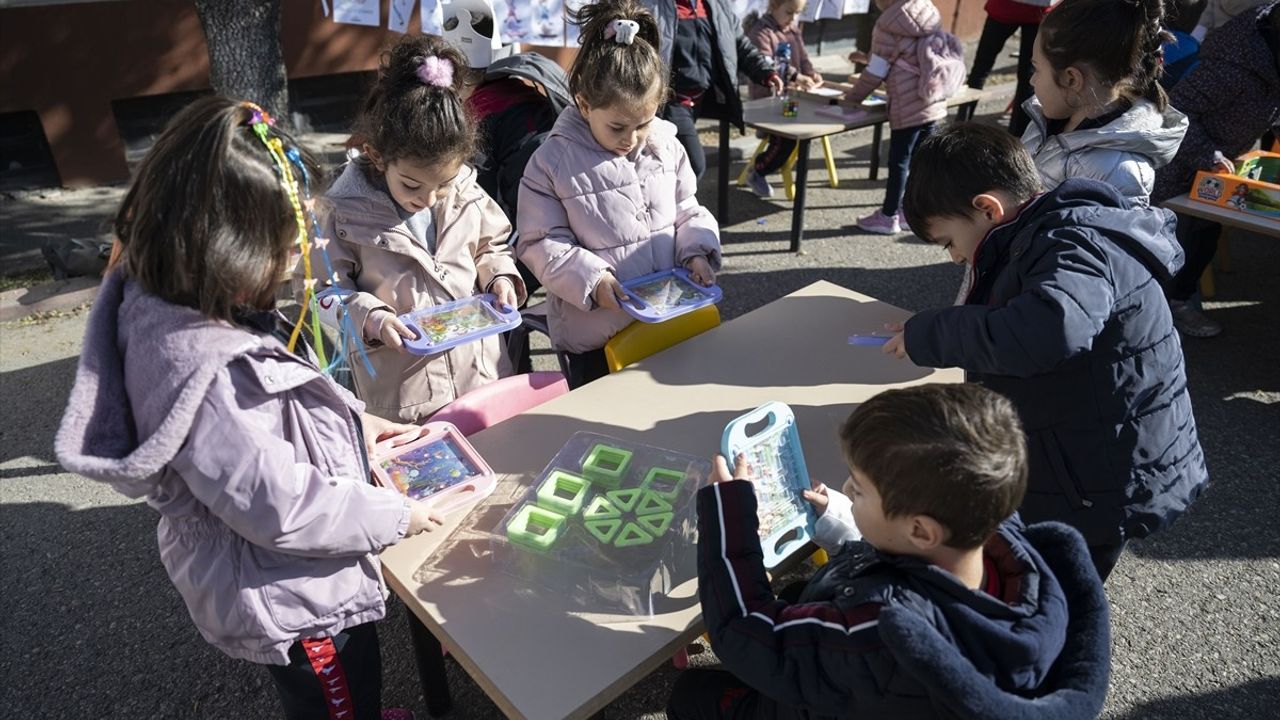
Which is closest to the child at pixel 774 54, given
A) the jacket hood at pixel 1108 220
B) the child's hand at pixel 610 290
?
the child's hand at pixel 610 290

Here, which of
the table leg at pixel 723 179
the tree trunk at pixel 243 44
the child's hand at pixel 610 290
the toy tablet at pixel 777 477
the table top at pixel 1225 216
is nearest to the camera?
the toy tablet at pixel 777 477

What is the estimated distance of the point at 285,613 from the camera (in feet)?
4.89

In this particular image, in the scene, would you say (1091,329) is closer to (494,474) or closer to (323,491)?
(494,474)

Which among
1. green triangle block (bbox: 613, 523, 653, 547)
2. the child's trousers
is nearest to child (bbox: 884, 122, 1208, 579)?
green triangle block (bbox: 613, 523, 653, 547)

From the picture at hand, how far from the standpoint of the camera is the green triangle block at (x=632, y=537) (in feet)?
5.26

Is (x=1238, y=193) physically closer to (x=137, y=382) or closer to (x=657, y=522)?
(x=657, y=522)

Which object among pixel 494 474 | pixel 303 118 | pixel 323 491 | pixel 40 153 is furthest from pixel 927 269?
pixel 40 153

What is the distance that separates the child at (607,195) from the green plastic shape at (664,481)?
0.80m

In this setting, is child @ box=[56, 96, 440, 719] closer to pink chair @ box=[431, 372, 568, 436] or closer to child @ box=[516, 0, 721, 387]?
pink chair @ box=[431, 372, 568, 436]

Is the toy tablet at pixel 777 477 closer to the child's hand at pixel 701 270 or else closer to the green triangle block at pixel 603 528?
the green triangle block at pixel 603 528

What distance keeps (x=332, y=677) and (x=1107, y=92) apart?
2.52m

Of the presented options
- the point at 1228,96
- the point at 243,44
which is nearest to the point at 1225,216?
the point at 1228,96

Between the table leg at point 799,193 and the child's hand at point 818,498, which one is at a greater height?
the child's hand at point 818,498

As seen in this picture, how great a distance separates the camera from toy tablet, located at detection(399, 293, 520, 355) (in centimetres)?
214
